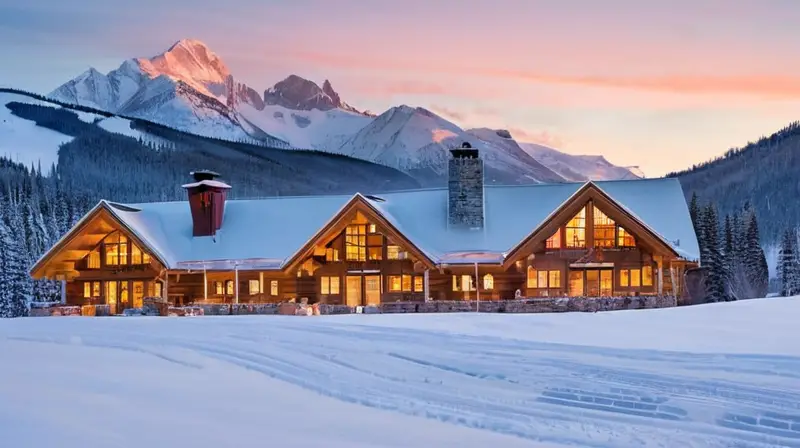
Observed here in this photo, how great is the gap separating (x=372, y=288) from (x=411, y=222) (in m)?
3.78

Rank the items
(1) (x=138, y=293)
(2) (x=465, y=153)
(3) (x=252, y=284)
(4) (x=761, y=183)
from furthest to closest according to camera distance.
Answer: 1. (4) (x=761, y=183)
2. (1) (x=138, y=293)
3. (2) (x=465, y=153)
4. (3) (x=252, y=284)

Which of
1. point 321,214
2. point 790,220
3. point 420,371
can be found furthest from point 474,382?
point 790,220

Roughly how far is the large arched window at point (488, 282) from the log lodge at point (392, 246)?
0.17 ft

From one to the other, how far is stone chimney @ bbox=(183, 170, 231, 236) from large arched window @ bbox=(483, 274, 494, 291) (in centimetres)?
1392

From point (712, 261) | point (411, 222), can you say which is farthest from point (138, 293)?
point (712, 261)

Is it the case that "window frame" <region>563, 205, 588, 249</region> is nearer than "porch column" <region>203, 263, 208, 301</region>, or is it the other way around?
"window frame" <region>563, 205, 588, 249</region>

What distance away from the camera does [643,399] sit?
10.2 metres

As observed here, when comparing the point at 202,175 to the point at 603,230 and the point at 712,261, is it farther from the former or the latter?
the point at 712,261

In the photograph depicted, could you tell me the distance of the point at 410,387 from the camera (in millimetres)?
11141

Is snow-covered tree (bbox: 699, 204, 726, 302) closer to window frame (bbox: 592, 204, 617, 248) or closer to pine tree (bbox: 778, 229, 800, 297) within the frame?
pine tree (bbox: 778, 229, 800, 297)

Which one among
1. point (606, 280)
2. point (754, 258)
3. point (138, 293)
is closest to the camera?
point (606, 280)

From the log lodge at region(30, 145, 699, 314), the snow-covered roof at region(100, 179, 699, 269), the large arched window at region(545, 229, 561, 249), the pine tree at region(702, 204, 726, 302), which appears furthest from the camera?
the pine tree at region(702, 204, 726, 302)

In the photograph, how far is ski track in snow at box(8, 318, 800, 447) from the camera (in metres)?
9.18

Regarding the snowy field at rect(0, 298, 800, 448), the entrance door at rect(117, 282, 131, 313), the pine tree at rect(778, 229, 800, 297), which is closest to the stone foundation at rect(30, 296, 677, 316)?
the entrance door at rect(117, 282, 131, 313)
